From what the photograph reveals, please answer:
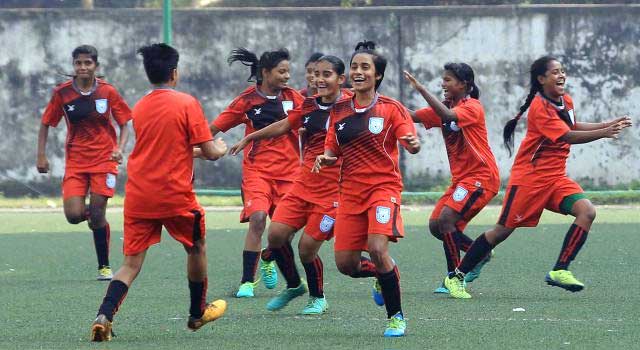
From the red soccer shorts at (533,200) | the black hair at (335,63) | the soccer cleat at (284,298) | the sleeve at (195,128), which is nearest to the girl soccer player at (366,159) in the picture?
the black hair at (335,63)

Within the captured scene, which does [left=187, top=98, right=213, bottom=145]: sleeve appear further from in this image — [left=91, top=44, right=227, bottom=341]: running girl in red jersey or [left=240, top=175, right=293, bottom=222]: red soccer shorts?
[left=240, top=175, right=293, bottom=222]: red soccer shorts

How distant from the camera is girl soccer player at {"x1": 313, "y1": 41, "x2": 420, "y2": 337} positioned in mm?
8031

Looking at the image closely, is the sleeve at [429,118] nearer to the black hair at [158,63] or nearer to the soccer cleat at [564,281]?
the soccer cleat at [564,281]

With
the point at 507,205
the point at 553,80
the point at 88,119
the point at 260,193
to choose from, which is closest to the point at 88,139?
the point at 88,119

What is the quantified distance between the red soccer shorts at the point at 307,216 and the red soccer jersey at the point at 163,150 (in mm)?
1616

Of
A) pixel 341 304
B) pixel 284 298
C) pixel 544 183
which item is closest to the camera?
pixel 284 298

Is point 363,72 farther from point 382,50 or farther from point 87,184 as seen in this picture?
point 382,50

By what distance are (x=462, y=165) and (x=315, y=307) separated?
2.19m

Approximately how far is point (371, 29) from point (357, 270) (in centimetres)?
1281

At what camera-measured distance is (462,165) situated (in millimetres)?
10539

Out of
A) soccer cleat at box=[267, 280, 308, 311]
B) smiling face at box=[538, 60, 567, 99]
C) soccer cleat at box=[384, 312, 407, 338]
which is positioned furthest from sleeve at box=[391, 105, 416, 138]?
smiling face at box=[538, 60, 567, 99]

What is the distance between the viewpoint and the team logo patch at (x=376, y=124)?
8.16 metres

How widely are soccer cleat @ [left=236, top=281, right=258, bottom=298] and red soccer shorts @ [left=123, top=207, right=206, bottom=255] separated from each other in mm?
2225

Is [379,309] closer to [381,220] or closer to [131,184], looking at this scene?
[381,220]
